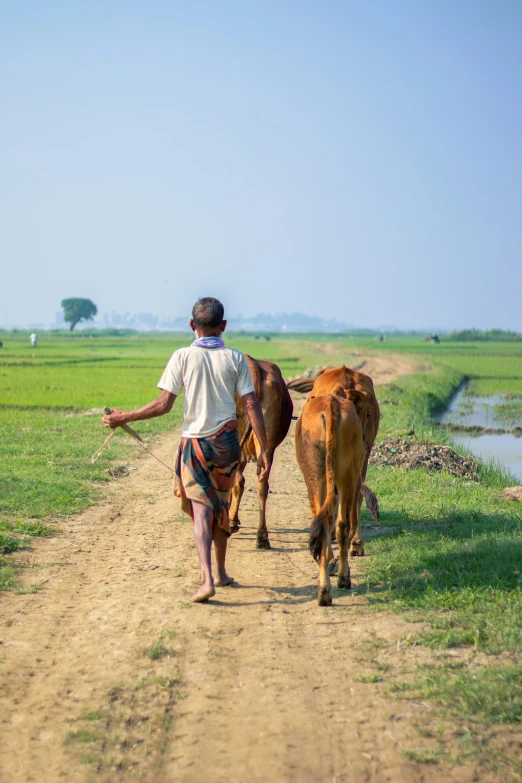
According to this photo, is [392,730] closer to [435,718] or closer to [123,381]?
[435,718]

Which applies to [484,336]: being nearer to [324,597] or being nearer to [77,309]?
[77,309]

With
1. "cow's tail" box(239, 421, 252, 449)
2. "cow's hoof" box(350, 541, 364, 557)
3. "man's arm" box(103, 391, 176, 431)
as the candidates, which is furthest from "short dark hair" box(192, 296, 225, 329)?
"cow's hoof" box(350, 541, 364, 557)

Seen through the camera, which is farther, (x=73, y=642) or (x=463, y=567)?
(x=463, y=567)

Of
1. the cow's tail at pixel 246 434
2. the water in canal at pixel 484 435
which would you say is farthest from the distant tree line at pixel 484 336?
the cow's tail at pixel 246 434

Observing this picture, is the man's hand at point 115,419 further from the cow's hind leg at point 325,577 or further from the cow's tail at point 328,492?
the cow's hind leg at point 325,577

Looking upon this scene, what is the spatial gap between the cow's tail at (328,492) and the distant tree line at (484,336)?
339 feet

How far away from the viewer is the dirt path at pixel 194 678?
3418 millimetres

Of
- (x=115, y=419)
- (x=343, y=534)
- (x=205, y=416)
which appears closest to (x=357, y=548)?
(x=343, y=534)

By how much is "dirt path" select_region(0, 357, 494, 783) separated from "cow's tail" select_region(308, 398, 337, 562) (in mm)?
483

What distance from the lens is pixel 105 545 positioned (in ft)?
24.0

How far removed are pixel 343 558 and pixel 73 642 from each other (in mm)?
2039

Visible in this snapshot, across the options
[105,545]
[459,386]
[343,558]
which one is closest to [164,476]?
[105,545]

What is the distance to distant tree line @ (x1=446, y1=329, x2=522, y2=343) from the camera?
106500mm

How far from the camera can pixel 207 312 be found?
220 inches
